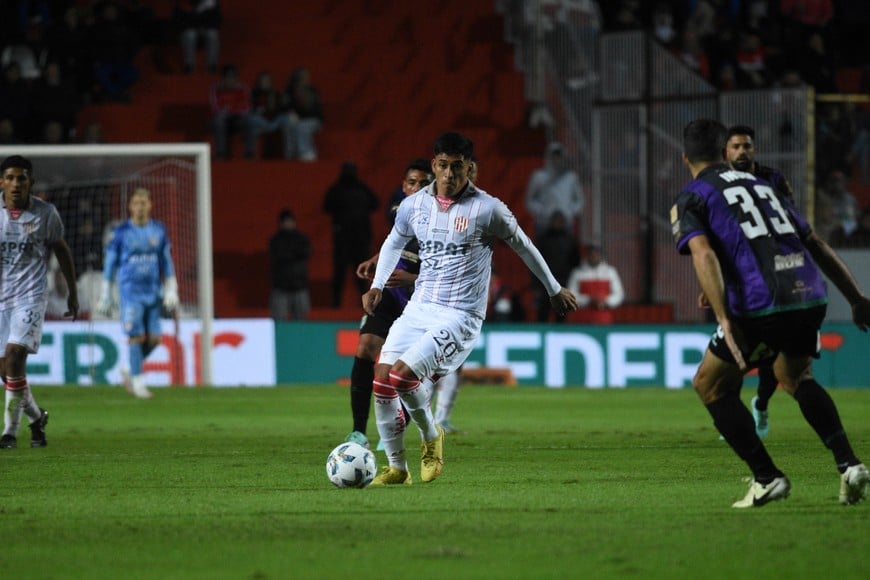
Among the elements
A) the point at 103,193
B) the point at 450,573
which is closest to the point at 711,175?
the point at 450,573

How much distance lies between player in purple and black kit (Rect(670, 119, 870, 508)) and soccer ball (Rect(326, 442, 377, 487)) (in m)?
2.23

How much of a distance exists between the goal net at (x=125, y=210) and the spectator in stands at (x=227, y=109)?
1.06 m

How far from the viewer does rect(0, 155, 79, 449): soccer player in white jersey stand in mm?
12531

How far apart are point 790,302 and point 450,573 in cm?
265

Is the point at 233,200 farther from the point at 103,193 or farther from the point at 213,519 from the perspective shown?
the point at 213,519

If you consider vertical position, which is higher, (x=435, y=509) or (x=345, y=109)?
(x=345, y=109)

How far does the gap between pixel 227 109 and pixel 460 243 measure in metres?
17.4

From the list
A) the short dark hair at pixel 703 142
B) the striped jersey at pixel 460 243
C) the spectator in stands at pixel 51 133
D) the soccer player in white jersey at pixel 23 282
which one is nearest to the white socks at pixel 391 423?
the striped jersey at pixel 460 243

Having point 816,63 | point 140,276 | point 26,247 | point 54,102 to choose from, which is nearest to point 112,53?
point 54,102

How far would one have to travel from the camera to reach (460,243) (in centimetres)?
952

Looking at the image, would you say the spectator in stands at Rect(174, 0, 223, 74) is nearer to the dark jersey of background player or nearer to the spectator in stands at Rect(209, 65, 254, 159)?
the spectator in stands at Rect(209, 65, 254, 159)

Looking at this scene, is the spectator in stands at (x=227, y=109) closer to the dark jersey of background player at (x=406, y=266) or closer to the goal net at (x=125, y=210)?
the goal net at (x=125, y=210)

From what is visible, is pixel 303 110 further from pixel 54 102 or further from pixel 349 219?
pixel 54 102

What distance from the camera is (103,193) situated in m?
23.8
